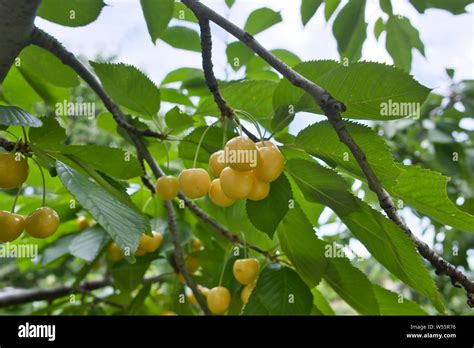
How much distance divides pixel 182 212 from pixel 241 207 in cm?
30

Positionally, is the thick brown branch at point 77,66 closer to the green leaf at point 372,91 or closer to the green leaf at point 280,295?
the green leaf at point 280,295

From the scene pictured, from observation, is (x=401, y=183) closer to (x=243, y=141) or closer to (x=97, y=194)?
(x=243, y=141)

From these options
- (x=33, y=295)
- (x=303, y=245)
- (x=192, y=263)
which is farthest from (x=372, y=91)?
(x=33, y=295)

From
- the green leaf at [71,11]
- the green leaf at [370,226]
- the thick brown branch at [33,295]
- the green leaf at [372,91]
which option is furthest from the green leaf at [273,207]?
the thick brown branch at [33,295]

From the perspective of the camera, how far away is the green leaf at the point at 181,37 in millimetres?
1517

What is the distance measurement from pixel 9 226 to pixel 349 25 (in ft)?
3.28

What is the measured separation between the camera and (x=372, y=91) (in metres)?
0.83

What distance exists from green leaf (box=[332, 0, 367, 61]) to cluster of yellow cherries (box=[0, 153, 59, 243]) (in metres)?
0.93

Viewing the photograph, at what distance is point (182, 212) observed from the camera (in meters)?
1.54

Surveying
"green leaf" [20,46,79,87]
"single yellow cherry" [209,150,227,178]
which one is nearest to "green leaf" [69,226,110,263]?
"green leaf" [20,46,79,87]

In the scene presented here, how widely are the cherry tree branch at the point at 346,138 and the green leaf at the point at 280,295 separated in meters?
0.33

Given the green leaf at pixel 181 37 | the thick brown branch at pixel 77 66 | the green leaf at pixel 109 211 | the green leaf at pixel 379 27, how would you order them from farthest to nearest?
the green leaf at pixel 379 27 → the green leaf at pixel 181 37 → the thick brown branch at pixel 77 66 → the green leaf at pixel 109 211

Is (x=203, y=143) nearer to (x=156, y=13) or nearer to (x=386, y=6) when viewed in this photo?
(x=156, y=13)

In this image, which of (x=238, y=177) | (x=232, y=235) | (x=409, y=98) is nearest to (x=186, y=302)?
(x=232, y=235)
